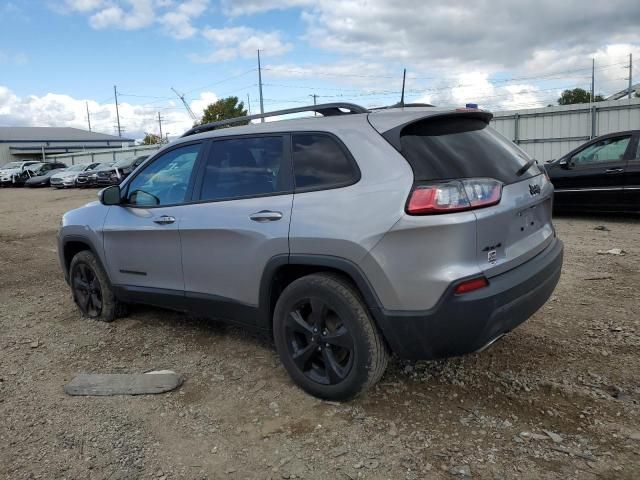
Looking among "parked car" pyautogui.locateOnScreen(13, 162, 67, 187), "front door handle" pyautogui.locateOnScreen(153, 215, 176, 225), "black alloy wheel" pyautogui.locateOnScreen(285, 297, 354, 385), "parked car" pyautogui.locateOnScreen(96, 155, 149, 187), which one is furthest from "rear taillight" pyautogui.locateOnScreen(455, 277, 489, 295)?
"parked car" pyautogui.locateOnScreen(13, 162, 67, 187)

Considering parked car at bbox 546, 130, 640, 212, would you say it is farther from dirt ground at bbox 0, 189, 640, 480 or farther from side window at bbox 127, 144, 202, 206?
side window at bbox 127, 144, 202, 206

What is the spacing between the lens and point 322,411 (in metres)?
3.23

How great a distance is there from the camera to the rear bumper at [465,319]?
9.04ft

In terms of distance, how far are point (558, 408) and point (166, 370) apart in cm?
263

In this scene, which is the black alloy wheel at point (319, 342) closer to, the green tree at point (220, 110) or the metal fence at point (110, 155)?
the metal fence at point (110, 155)

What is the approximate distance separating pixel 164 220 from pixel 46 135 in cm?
7871

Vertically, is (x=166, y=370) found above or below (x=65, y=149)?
below

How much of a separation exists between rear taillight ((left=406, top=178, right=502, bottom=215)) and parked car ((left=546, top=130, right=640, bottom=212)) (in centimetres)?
725

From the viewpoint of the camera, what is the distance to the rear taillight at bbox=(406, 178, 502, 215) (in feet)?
9.09

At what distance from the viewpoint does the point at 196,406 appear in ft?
11.1

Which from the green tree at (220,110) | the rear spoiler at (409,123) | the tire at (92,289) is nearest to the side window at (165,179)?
the tire at (92,289)

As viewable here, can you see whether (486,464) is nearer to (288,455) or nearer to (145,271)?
(288,455)

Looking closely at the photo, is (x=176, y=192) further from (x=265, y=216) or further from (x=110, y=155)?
(x=110, y=155)

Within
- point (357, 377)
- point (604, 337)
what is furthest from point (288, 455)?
point (604, 337)
